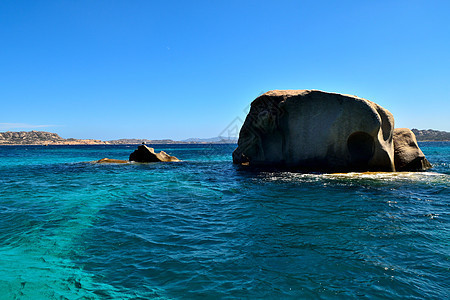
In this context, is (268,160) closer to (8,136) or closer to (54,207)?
(54,207)

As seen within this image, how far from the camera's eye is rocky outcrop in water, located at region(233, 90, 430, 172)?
20.0 meters

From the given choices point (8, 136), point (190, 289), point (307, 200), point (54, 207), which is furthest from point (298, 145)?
point (8, 136)

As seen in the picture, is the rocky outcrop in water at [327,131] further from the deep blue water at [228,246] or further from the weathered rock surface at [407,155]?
the deep blue water at [228,246]

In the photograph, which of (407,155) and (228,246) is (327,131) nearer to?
(407,155)

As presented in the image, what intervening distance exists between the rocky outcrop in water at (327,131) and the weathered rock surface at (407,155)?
5.05ft

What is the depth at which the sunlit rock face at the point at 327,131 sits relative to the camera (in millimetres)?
20031

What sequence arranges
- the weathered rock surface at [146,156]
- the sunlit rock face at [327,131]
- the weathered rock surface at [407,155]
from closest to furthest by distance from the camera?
the sunlit rock face at [327,131] < the weathered rock surface at [407,155] < the weathered rock surface at [146,156]

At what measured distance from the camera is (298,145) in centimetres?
2258

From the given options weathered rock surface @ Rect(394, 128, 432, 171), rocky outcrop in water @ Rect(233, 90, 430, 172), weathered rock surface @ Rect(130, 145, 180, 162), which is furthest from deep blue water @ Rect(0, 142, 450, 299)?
weathered rock surface @ Rect(130, 145, 180, 162)

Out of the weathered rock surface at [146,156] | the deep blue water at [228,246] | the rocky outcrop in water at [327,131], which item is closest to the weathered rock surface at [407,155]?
the rocky outcrop in water at [327,131]

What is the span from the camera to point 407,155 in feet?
72.4

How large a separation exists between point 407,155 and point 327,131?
7.30 metres

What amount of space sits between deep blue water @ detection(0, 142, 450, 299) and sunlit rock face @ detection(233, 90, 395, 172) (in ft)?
27.1

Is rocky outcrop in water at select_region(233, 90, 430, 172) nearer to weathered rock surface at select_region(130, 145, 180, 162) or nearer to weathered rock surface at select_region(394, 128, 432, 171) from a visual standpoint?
weathered rock surface at select_region(394, 128, 432, 171)
